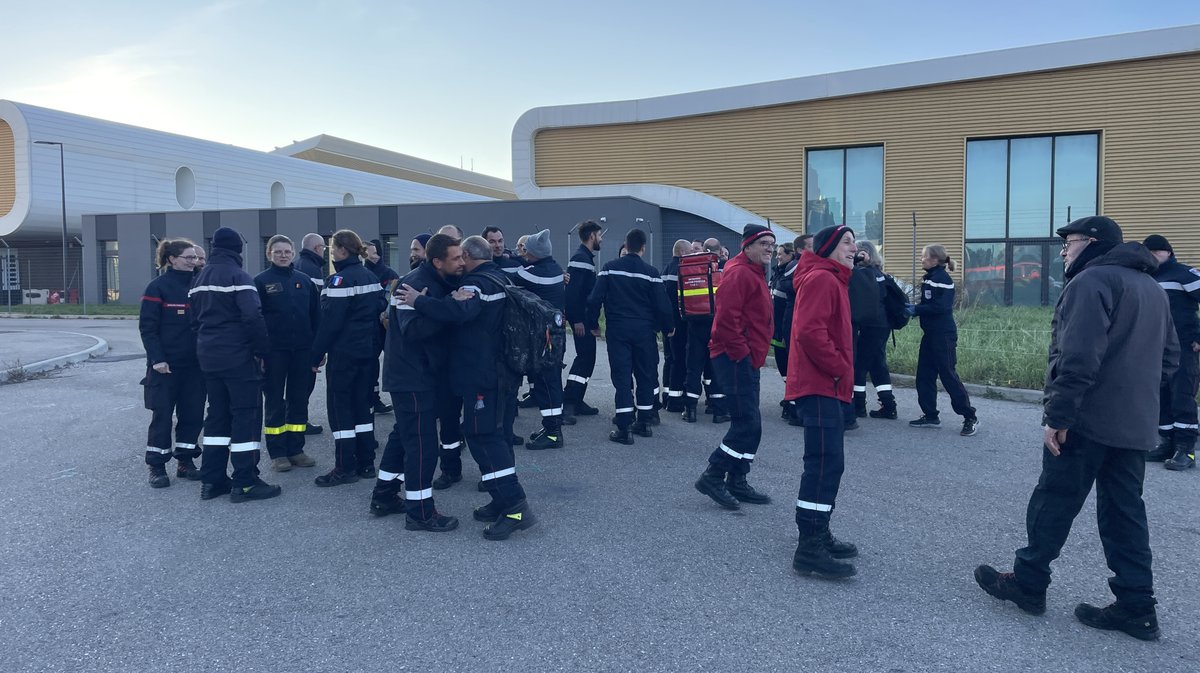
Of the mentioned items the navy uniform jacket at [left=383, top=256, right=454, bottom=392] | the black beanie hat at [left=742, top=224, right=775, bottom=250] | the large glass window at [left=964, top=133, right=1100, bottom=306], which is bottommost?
the navy uniform jacket at [left=383, top=256, right=454, bottom=392]

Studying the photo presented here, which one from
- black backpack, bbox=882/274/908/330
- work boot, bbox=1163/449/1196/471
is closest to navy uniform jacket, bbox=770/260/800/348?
black backpack, bbox=882/274/908/330

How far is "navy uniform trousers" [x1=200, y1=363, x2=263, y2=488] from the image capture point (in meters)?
6.08

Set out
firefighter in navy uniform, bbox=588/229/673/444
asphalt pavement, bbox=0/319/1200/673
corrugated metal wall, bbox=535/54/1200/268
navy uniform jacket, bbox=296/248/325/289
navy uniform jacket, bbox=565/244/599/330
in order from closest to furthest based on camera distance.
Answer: asphalt pavement, bbox=0/319/1200/673 → navy uniform jacket, bbox=296/248/325/289 → firefighter in navy uniform, bbox=588/229/673/444 → navy uniform jacket, bbox=565/244/599/330 → corrugated metal wall, bbox=535/54/1200/268

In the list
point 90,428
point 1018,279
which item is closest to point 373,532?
point 90,428

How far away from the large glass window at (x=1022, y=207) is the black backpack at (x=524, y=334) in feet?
82.6

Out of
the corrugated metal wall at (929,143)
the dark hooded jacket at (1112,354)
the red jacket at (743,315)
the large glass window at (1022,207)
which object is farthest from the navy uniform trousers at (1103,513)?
the corrugated metal wall at (929,143)

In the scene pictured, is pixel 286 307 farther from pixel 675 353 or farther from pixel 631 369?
pixel 675 353

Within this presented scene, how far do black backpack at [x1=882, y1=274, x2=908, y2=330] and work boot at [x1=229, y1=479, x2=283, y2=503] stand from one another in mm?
6312

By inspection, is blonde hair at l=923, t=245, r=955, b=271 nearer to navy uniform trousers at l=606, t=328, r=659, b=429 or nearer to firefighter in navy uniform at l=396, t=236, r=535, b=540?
navy uniform trousers at l=606, t=328, r=659, b=429

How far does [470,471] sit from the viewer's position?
6914 millimetres

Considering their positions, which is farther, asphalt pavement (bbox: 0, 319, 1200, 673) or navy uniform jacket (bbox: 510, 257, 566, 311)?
navy uniform jacket (bbox: 510, 257, 566, 311)

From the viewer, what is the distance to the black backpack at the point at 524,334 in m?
5.39

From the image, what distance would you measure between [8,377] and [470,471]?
9.51m

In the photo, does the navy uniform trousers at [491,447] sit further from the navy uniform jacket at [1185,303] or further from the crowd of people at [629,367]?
the navy uniform jacket at [1185,303]
